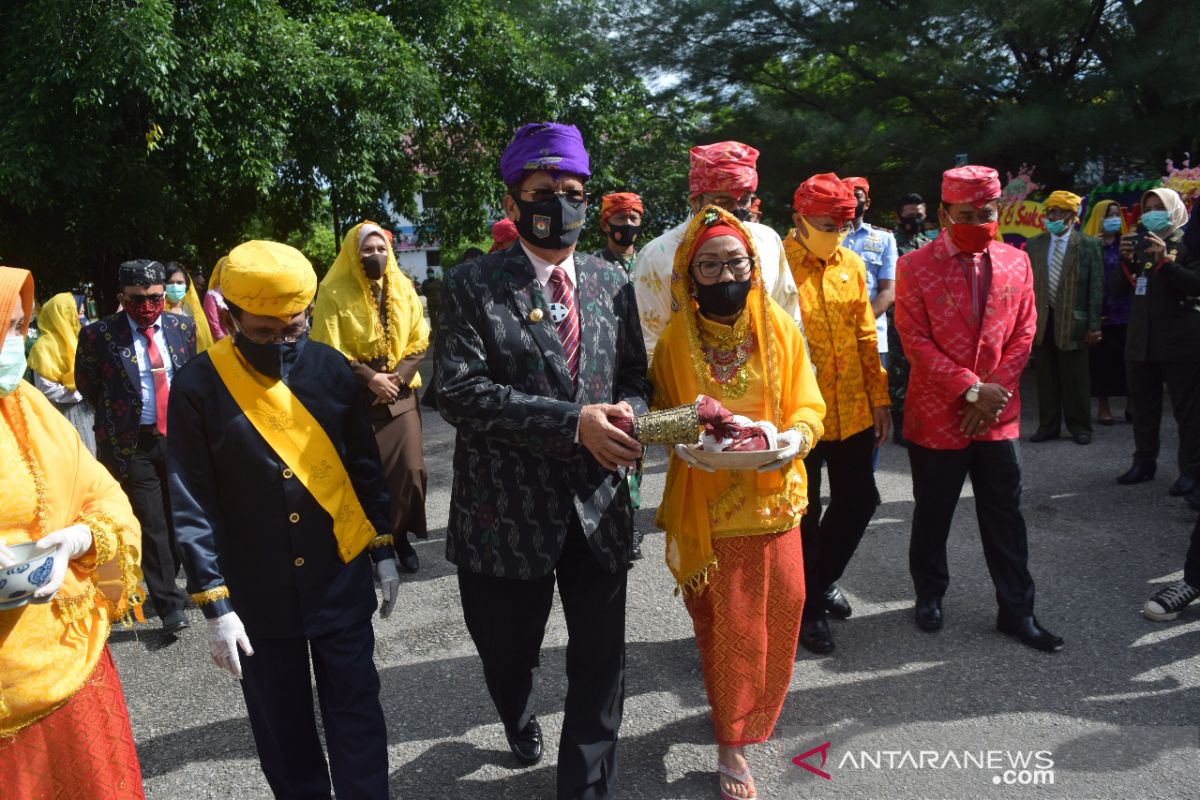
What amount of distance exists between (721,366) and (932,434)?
1496 mm

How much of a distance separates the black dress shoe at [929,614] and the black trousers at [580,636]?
198cm

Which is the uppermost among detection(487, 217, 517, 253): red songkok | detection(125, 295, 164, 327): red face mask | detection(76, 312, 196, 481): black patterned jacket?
detection(487, 217, 517, 253): red songkok

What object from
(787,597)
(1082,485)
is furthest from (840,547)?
(1082,485)

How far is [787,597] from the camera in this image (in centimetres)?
339

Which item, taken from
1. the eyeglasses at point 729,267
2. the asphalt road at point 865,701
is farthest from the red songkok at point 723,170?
the asphalt road at point 865,701

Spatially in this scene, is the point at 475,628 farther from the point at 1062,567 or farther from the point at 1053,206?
the point at 1053,206

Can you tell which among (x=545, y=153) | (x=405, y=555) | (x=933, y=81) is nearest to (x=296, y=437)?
(x=545, y=153)

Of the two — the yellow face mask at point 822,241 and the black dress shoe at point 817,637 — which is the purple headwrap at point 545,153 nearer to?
the yellow face mask at point 822,241

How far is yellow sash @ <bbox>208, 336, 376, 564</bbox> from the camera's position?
2729 millimetres

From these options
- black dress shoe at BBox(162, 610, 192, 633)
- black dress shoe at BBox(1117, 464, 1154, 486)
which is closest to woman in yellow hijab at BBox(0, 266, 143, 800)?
black dress shoe at BBox(162, 610, 192, 633)

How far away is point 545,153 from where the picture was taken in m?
2.96

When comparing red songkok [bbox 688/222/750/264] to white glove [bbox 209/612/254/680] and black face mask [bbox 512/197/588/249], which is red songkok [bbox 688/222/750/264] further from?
white glove [bbox 209/612/254/680]

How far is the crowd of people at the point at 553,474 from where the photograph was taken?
7.89ft

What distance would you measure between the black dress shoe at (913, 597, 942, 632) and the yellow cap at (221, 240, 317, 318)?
129 inches
